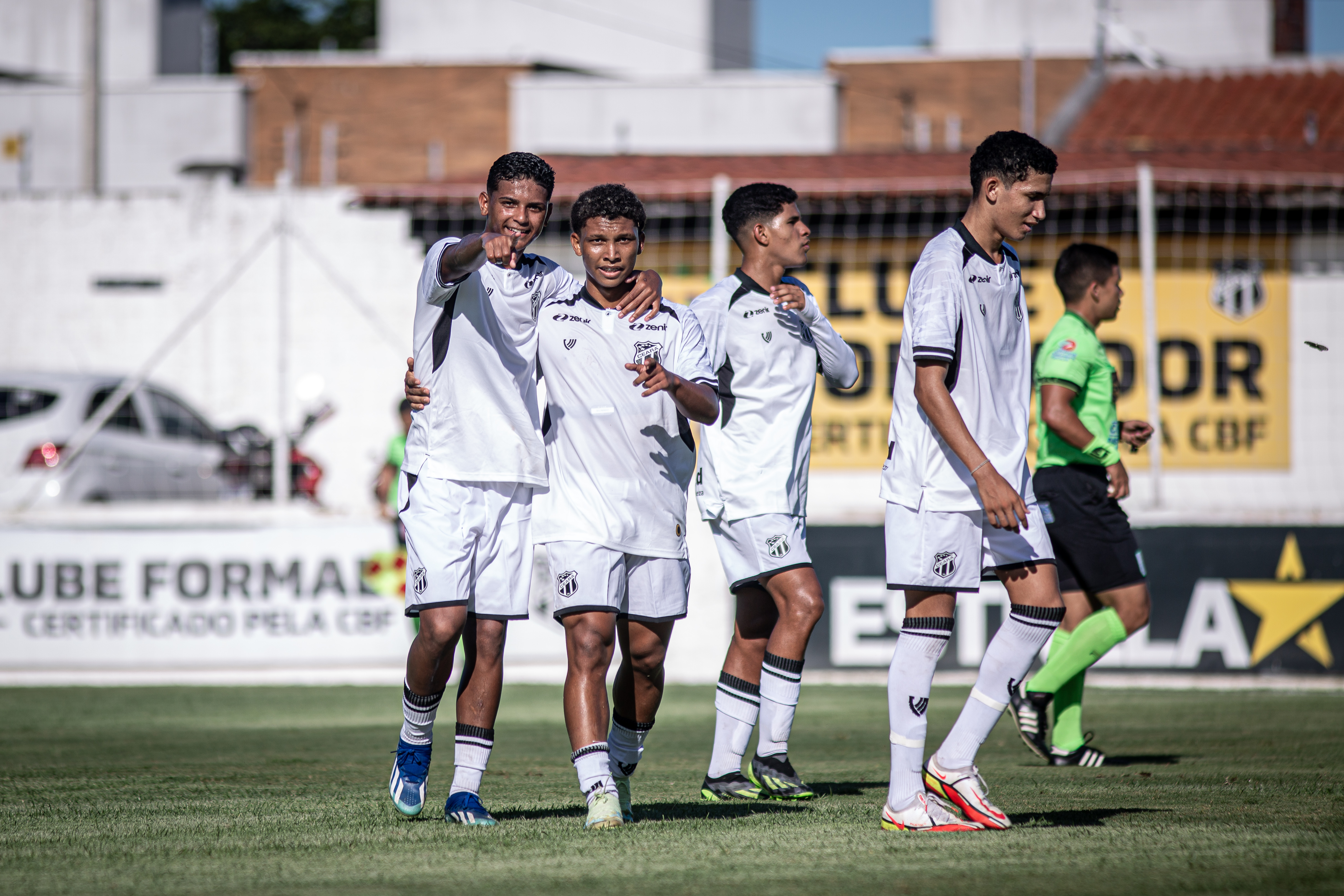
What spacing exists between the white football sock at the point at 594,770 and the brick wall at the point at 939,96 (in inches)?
1125

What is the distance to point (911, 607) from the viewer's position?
489cm

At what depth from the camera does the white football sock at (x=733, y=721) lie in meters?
5.75

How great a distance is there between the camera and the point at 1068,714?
6852 mm

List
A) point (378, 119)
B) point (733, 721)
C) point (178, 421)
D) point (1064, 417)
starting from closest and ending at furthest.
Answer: point (733, 721) < point (1064, 417) < point (178, 421) < point (378, 119)

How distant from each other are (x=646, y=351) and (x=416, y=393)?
2.52 ft

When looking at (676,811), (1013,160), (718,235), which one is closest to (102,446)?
(718,235)

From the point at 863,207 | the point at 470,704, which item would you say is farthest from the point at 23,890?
the point at 863,207

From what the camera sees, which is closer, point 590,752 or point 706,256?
point 590,752

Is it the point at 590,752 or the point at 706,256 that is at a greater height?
the point at 706,256

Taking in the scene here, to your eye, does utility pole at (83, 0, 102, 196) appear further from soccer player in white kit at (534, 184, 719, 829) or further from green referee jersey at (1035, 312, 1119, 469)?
soccer player in white kit at (534, 184, 719, 829)

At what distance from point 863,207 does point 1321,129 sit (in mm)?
11014

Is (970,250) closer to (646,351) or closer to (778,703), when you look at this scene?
(646,351)

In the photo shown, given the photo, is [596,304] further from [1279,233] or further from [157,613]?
[1279,233]

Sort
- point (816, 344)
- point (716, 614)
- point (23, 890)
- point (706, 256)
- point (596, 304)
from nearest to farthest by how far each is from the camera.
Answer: point (23, 890) → point (596, 304) → point (816, 344) → point (716, 614) → point (706, 256)
